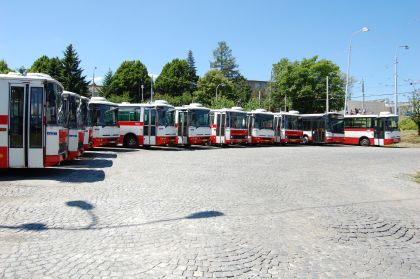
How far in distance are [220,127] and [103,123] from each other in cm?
1028

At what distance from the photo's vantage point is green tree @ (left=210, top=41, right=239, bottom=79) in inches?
3910

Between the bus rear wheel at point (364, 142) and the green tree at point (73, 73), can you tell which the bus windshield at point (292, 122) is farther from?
the green tree at point (73, 73)

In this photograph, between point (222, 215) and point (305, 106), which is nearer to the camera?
point (222, 215)

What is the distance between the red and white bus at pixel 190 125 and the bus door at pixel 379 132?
16223mm

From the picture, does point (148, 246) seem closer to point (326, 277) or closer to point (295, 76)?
point (326, 277)

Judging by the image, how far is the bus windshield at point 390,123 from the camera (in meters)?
33.8

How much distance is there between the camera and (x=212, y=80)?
267 ft

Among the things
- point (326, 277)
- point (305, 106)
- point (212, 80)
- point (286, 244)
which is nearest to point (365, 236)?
point (286, 244)

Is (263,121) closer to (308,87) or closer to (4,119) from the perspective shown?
(4,119)

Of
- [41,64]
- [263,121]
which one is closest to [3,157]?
[263,121]

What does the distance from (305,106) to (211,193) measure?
6402 centimetres

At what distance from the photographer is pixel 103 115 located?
24.1 meters

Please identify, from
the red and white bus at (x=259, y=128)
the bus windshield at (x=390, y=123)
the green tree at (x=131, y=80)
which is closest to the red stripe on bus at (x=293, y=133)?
the red and white bus at (x=259, y=128)

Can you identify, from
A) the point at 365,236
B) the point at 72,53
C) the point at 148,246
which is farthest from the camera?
the point at 72,53
